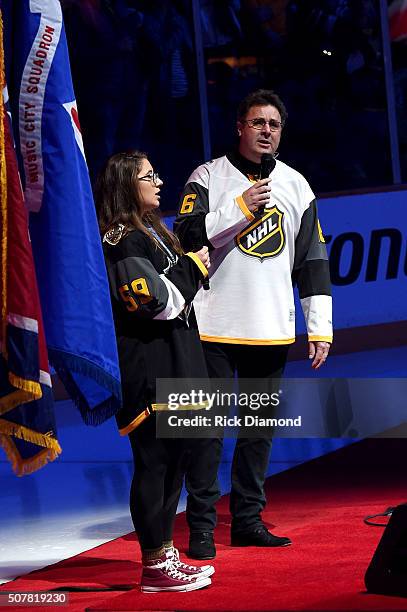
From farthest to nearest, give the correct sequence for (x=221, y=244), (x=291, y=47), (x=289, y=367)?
(x=291, y=47), (x=289, y=367), (x=221, y=244)

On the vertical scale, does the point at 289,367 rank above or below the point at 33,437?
below

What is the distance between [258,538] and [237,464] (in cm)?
27

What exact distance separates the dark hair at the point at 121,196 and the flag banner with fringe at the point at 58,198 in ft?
3.93

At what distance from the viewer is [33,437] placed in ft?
9.02

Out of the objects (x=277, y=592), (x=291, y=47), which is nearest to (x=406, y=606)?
(x=277, y=592)

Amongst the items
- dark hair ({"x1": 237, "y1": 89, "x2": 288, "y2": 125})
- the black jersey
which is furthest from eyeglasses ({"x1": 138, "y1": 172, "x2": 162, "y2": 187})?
dark hair ({"x1": 237, "y1": 89, "x2": 288, "y2": 125})

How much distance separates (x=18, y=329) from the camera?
2.63 metres

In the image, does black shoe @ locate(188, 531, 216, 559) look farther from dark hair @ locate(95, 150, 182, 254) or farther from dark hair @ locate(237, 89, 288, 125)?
dark hair @ locate(237, 89, 288, 125)

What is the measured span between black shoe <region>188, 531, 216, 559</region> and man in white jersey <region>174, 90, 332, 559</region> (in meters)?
0.01

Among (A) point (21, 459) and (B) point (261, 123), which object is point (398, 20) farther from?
(A) point (21, 459)

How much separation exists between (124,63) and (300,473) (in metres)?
4.98

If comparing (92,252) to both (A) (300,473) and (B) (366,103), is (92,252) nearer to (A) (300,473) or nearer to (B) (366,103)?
(A) (300,473)

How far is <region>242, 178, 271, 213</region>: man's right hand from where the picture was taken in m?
4.33

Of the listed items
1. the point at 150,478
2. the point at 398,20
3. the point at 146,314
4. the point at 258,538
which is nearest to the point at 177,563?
the point at 150,478
